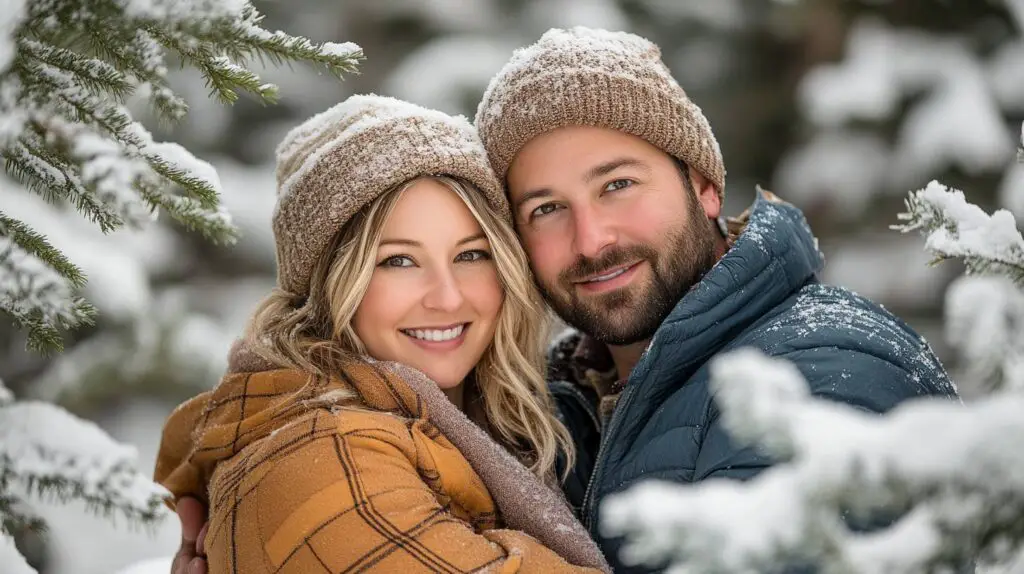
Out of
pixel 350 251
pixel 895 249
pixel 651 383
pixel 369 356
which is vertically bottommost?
pixel 895 249

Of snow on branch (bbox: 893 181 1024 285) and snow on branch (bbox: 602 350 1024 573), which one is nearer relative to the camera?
snow on branch (bbox: 602 350 1024 573)

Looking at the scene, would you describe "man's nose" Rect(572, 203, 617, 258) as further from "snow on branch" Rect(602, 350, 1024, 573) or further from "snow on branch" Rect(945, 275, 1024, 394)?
"snow on branch" Rect(602, 350, 1024, 573)

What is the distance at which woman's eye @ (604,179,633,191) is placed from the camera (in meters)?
2.69

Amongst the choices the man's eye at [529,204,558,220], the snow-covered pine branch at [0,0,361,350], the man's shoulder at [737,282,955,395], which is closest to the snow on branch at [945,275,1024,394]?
the snow-covered pine branch at [0,0,361,350]

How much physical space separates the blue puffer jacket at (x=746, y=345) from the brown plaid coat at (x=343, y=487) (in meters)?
0.37

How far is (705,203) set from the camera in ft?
9.55

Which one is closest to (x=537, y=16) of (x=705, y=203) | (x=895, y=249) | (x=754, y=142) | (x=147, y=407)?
Result: (x=754, y=142)

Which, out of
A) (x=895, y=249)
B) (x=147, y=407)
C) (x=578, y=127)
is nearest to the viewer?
(x=578, y=127)

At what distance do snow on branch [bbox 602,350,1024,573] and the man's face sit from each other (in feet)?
6.25

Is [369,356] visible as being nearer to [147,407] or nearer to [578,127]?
[578,127]

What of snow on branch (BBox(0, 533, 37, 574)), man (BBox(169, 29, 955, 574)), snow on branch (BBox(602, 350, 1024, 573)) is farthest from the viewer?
man (BBox(169, 29, 955, 574))

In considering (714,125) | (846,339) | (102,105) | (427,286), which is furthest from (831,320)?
(714,125)

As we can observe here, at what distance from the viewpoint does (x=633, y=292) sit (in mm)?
2662

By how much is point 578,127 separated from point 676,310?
27.0 inches
